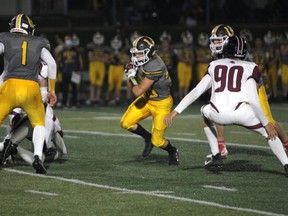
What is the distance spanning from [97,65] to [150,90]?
1239cm

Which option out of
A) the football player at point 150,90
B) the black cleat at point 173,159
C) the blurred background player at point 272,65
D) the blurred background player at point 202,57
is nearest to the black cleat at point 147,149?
the football player at point 150,90

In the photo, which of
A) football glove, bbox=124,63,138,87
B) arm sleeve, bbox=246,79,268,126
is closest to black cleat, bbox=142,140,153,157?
football glove, bbox=124,63,138,87

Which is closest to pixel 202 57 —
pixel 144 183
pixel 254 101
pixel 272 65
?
pixel 272 65

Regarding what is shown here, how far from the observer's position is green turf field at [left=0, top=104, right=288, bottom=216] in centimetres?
973

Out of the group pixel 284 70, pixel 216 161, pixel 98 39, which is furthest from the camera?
pixel 284 70

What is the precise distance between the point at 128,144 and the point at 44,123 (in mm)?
3820

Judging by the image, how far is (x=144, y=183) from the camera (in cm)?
1129

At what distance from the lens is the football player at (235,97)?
11.4 m

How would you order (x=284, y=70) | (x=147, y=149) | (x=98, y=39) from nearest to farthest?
1. (x=147, y=149)
2. (x=98, y=39)
3. (x=284, y=70)

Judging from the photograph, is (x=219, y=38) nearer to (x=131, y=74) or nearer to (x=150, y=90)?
(x=150, y=90)

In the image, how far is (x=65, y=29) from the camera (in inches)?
1104

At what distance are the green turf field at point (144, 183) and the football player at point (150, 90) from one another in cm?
39

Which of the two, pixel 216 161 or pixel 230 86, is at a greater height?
pixel 230 86

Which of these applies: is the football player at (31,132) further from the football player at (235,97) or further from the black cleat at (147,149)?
the football player at (235,97)
